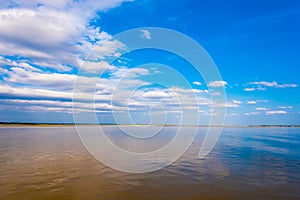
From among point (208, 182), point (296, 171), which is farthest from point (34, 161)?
point (296, 171)

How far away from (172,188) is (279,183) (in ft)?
22.5

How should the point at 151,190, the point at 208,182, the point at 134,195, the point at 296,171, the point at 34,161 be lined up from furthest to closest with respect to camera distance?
1. the point at 34,161
2. the point at 296,171
3. the point at 208,182
4. the point at 151,190
5. the point at 134,195

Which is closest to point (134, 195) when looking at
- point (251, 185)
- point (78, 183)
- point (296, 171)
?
point (78, 183)

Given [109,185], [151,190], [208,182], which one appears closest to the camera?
[151,190]

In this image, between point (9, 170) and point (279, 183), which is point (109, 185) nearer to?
point (9, 170)

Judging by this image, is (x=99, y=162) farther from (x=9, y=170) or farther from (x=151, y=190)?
(x=151, y=190)

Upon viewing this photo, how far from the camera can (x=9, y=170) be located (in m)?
16.2

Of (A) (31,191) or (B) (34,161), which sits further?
(B) (34,161)

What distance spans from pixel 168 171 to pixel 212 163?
17.4 feet

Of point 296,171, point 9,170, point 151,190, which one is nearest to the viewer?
point 151,190

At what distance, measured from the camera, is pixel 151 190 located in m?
12.4

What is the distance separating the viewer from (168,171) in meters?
17.0

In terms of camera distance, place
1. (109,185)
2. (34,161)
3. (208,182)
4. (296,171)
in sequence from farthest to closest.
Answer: (34,161) → (296,171) → (208,182) → (109,185)

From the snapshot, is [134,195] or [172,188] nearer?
[134,195]
